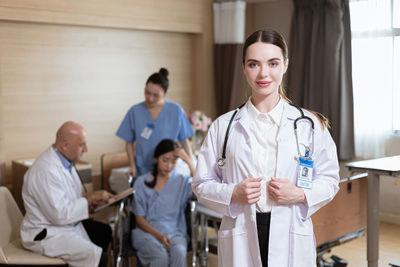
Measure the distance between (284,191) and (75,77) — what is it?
366 cm

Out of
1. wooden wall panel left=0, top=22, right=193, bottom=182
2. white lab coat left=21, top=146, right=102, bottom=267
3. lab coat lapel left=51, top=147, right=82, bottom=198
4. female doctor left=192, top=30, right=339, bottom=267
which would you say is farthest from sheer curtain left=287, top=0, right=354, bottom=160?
female doctor left=192, top=30, right=339, bottom=267

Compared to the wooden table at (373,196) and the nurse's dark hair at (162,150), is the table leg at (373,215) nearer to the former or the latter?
the wooden table at (373,196)

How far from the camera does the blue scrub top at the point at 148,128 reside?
4.15 m

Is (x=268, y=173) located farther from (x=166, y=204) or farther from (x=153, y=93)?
(x=153, y=93)

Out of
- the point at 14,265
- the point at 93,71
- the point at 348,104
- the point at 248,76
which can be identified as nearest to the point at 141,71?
the point at 93,71

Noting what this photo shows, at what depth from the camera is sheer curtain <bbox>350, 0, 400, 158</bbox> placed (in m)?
4.76

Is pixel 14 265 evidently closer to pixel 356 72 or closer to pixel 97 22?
pixel 97 22

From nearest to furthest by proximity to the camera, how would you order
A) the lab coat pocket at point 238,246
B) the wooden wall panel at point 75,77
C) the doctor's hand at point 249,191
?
the doctor's hand at point 249,191 < the lab coat pocket at point 238,246 < the wooden wall panel at point 75,77

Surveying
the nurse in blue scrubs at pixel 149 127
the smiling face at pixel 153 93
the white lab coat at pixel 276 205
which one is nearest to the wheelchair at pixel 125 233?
the nurse in blue scrubs at pixel 149 127

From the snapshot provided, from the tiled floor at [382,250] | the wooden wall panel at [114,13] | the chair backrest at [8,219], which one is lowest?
the tiled floor at [382,250]

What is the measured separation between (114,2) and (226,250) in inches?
145

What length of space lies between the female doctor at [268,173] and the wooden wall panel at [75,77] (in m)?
3.00

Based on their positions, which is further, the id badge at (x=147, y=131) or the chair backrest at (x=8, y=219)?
the id badge at (x=147, y=131)

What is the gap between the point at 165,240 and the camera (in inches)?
133
